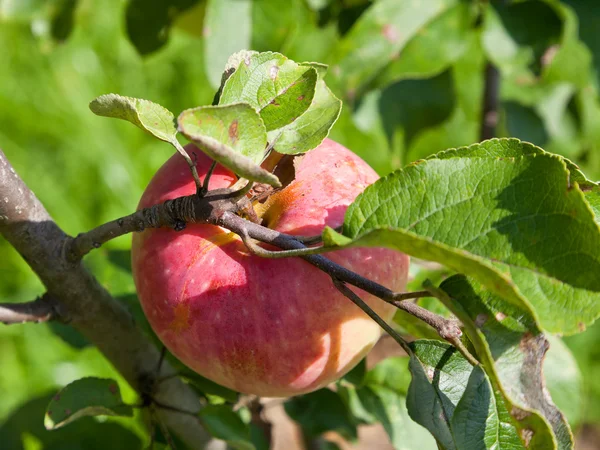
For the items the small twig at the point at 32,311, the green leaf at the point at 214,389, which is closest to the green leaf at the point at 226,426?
the green leaf at the point at 214,389

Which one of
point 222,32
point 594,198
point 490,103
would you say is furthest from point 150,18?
point 594,198

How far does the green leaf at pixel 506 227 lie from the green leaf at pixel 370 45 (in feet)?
1.80

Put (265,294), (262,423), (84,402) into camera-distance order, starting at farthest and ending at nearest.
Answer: (262,423), (84,402), (265,294)

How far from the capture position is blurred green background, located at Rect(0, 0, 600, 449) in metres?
1.04

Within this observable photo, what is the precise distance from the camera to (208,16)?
1055 mm

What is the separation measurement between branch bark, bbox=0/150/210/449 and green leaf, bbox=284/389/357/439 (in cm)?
20

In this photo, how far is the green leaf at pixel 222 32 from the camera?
105cm

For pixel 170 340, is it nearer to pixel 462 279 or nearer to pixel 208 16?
pixel 462 279

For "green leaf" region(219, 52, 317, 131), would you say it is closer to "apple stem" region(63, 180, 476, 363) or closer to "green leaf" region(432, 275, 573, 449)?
"apple stem" region(63, 180, 476, 363)

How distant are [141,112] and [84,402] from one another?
0.34 metres

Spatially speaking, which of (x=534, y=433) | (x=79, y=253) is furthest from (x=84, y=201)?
(x=534, y=433)

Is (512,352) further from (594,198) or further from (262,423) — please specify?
(262,423)

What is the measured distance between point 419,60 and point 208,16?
12.7 inches

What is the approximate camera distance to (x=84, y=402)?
2.31 ft
